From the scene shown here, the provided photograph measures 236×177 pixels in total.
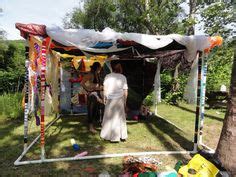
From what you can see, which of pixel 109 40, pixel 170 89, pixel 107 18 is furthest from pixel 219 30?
pixel 107 18

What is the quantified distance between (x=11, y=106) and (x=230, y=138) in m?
7.44

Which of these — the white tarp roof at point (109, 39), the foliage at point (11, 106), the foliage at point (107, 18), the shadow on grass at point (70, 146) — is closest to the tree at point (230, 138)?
the shadow on grass at point (70, 146)

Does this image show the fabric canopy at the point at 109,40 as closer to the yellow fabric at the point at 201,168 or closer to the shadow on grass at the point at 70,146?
the shadow on grass at the point at 70,146

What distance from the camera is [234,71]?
4.26 meters

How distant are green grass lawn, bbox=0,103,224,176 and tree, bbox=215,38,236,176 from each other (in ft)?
3.04

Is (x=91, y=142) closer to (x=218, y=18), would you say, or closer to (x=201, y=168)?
(x=201, y=168)

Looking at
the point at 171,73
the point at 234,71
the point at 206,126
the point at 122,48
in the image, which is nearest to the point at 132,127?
the point at 206,126

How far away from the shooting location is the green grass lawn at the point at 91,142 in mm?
4641

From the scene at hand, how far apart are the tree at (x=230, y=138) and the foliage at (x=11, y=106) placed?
21.6ft

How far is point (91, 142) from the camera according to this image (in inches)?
245

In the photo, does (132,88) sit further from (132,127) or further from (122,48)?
(122,48)

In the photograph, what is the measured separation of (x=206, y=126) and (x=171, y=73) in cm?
629

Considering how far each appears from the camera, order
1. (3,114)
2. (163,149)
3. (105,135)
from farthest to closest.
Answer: (3,114) → (105,135) → (163,149)

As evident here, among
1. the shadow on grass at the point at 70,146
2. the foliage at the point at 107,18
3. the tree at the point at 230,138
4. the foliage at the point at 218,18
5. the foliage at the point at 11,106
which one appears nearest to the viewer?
the tree at the point at 230,138
